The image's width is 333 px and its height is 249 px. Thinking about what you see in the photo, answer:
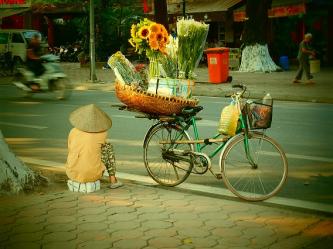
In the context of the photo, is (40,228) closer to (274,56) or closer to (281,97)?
(281,97)

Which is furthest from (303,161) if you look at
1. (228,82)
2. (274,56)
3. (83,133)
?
(274,56)

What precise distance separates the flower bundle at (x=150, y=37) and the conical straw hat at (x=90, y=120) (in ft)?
2.81

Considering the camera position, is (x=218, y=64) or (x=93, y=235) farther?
(x=218, y=64)

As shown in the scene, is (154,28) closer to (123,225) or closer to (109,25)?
(123,225)

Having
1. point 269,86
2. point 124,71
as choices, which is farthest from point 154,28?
point 269,86

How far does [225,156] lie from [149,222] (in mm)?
1121

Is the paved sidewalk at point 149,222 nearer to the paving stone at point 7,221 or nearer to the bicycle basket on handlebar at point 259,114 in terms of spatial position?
the paving stone at point 7,221

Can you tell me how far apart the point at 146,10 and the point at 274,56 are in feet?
32.5

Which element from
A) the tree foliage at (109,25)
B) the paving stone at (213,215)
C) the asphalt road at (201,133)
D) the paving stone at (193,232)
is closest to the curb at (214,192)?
the asphalt road at (201,133)

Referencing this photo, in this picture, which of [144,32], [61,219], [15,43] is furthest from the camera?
[15,43]

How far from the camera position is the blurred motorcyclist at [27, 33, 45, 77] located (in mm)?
15673

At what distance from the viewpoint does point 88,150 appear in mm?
5984

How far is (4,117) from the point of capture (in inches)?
480

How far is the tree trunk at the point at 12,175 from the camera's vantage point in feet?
19.1
